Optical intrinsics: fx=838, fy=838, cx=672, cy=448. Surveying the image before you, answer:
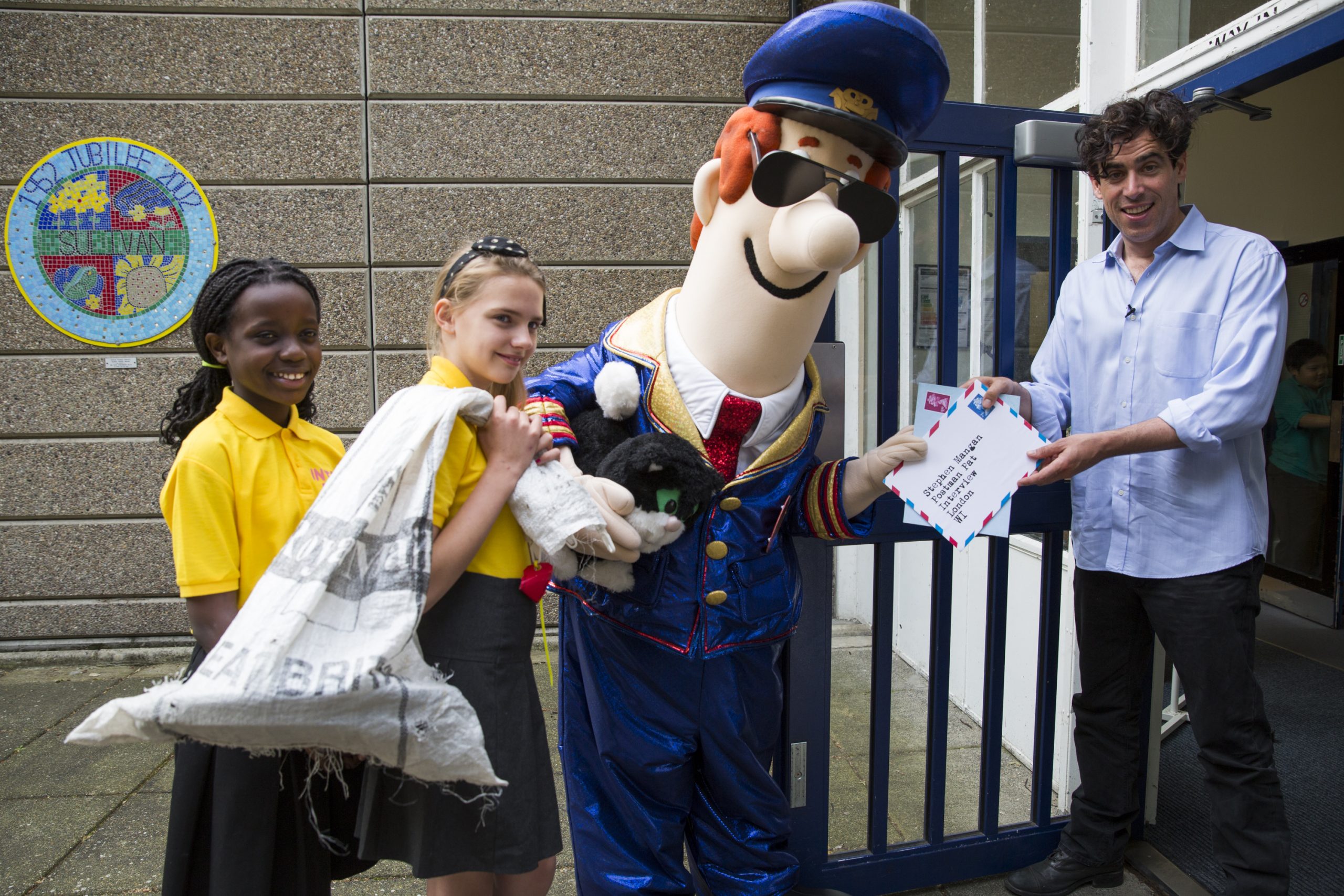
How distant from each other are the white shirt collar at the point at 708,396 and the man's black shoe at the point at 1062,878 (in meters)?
1.57

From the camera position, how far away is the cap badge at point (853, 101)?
1.66 m

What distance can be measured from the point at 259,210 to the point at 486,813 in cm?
373

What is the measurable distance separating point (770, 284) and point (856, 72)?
0.44 meters

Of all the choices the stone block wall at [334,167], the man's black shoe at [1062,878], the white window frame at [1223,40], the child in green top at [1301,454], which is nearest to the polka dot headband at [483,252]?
the white window frame at [1223,40]

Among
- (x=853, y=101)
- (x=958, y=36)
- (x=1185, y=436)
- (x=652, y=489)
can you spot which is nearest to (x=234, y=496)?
(x=652, y=489)

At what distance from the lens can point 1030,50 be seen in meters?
3.46

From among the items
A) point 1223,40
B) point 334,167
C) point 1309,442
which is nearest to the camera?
point 1223,40

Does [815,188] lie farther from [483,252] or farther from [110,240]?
[110,240]

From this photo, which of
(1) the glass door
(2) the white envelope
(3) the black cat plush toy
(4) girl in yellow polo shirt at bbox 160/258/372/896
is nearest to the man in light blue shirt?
(2) the white envelope

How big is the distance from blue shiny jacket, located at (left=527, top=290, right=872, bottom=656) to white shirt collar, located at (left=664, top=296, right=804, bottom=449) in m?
0.02

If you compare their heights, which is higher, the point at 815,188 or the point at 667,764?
the point at 815,188

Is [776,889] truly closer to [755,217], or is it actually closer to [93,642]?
[755,217]

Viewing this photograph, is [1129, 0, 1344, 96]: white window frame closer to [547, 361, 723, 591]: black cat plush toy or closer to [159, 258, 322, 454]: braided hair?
[547, 361, 723, 591]: black cat plush toy

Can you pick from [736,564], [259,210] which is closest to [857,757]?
[736,564]
